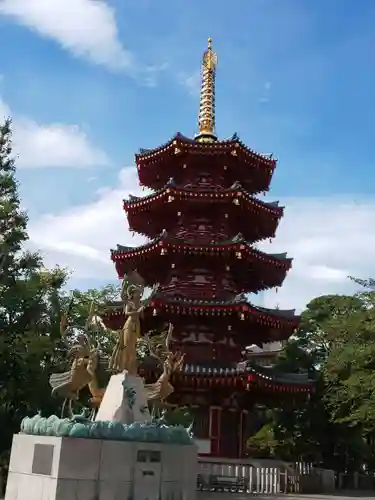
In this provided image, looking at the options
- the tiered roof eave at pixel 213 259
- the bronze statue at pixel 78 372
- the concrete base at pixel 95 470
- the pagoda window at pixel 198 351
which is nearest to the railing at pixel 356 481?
the tiered roof eave at pixel 213 259

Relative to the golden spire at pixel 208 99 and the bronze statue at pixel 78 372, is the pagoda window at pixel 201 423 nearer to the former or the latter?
the bronze statue at pixel 78 372

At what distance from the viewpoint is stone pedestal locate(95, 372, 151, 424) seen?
11.4 m

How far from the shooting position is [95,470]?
973 centimetres

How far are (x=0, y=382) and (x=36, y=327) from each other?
2.16 meters

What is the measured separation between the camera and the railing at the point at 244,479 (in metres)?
17.4

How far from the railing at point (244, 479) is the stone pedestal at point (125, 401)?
677 centimetres

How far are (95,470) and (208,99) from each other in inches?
750

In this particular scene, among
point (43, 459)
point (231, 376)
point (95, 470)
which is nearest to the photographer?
point (95, 470)

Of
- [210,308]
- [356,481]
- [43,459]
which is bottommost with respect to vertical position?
[356,481]

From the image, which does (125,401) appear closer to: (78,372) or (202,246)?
(78,372)

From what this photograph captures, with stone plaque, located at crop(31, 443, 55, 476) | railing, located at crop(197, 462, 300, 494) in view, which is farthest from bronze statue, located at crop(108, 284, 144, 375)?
railing, located at crop(197, 462, 300, 494)

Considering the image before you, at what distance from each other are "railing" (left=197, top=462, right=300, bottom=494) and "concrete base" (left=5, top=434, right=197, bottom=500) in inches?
283

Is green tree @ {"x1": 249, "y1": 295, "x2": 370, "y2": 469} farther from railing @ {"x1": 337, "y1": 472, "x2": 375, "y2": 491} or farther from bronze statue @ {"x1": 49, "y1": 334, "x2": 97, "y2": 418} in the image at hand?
bronze statue @ {"x1": 49, "y1": 334, "x2": 97, "y2": 418}

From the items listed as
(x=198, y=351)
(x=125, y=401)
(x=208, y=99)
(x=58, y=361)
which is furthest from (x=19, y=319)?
(x=208, y=99)
